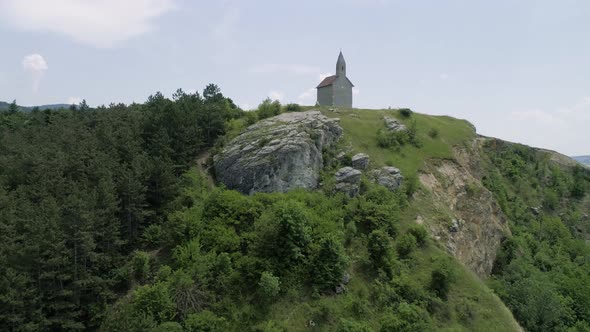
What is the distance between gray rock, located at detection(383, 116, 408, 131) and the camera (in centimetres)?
5488

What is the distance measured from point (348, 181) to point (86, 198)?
24.4 metres

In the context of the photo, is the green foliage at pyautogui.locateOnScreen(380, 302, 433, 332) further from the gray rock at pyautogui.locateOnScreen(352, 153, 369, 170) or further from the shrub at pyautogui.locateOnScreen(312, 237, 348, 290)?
the gray rock at pyautogui.locateOnScreen(352, 153, 369, 170)

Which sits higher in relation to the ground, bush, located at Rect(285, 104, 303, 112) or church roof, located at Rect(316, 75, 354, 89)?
church roof, located at Rect(316, 75, 354, 89)

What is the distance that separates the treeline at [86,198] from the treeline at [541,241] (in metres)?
36.0

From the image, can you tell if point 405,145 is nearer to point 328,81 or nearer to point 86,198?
point 328,81

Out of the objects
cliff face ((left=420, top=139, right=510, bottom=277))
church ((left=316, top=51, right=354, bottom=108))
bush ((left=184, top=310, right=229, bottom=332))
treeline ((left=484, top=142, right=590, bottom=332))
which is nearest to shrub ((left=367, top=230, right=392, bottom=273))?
cliff face ((left=420, top=139, right=510, bottom=277))

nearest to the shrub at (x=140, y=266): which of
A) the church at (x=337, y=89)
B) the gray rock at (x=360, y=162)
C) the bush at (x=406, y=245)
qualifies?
the bush at (x=406, y=245)

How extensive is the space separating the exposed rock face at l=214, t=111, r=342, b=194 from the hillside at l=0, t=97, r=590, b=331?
6.7 inches

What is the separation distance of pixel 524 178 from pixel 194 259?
58801mm

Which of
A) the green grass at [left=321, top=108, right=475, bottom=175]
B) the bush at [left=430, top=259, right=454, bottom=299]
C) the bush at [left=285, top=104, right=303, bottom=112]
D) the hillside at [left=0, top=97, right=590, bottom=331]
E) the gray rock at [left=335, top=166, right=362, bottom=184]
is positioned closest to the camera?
the hillside at [left=0, top=97, right=590, bottom=331]

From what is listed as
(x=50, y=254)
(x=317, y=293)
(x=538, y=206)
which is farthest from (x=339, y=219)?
(x=538, y=206)

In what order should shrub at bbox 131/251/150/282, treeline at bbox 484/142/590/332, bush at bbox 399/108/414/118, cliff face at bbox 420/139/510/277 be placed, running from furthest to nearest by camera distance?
bush at bbox 399/108/414/118 → cliff face at bbox 420/139/510/277 → treeline at bbox 484/142/590/332 → shrub at bbox 131/251/150/282

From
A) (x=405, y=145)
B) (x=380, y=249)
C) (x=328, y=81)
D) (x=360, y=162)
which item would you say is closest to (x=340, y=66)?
(x=328, y=81)

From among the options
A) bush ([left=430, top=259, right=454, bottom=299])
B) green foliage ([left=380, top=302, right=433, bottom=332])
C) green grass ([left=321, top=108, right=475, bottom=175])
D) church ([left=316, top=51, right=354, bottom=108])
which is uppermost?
church ([left=316, top=51, right=354, bottom=108])
